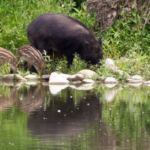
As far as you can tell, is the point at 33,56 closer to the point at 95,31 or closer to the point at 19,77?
the point at 19,77

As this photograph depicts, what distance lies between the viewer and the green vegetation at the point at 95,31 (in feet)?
37.5

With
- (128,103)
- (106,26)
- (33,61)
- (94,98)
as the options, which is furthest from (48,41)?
(128,103)

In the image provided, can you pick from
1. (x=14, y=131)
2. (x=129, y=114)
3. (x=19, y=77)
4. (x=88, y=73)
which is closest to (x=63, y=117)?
(x=129, y=114)

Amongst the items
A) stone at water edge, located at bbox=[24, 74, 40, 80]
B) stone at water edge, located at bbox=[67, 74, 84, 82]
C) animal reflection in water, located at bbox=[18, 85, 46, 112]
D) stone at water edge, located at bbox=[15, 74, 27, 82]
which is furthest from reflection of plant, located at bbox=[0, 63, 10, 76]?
animal reflection in water, located at bbox=[18, 85, 46, 112]

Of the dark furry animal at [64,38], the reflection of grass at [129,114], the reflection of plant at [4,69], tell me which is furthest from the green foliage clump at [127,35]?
the reflection of grass at [129,114]

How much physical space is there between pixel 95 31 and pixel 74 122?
9961 mm

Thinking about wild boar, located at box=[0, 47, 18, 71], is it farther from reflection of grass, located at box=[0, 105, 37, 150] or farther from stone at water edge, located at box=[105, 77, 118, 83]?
reflection of grass, located at box=[0, 105, 37, 150]

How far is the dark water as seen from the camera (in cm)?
329

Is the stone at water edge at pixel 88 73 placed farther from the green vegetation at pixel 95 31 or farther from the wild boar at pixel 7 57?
the wild boar at pixel 7 57

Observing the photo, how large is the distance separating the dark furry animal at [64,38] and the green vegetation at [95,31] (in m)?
0.34

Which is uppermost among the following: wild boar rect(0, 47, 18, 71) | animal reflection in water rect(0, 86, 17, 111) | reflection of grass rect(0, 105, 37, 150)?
wild boar rect(0, 47, 18, 71)

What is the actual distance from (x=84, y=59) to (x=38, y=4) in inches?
158

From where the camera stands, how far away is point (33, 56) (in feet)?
36.2

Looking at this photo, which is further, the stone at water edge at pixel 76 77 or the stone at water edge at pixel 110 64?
the stone at water edge at pixel 110 64
